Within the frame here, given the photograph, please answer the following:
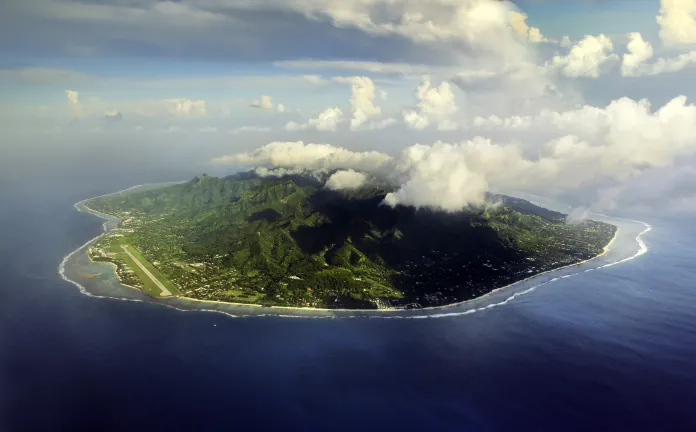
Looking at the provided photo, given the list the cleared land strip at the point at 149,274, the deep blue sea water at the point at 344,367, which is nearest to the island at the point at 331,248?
the cleared land strip at the point at 149,274

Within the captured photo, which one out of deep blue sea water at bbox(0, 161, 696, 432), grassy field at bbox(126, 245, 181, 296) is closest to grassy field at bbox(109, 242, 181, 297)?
grassy field at bbox(126, 245, 181, 296)

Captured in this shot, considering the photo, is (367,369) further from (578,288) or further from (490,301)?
(578,288)

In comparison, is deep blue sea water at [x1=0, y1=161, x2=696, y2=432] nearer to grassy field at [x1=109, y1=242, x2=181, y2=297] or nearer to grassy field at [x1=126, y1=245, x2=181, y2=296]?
grassy field at [x1=109, y1=242, x2=181, y2=297]

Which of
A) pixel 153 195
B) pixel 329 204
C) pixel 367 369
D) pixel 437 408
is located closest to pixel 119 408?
pixel 367 369

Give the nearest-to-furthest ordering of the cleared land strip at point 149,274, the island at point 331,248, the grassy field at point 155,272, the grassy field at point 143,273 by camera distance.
A: the cleared land strip at point 149,274 < the grassy field at point 143,273 < the grassy field at point 155,272 < the island at point 331,248

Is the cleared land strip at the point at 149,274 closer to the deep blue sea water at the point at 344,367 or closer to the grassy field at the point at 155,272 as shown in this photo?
the grassy field at the point at 155,272
